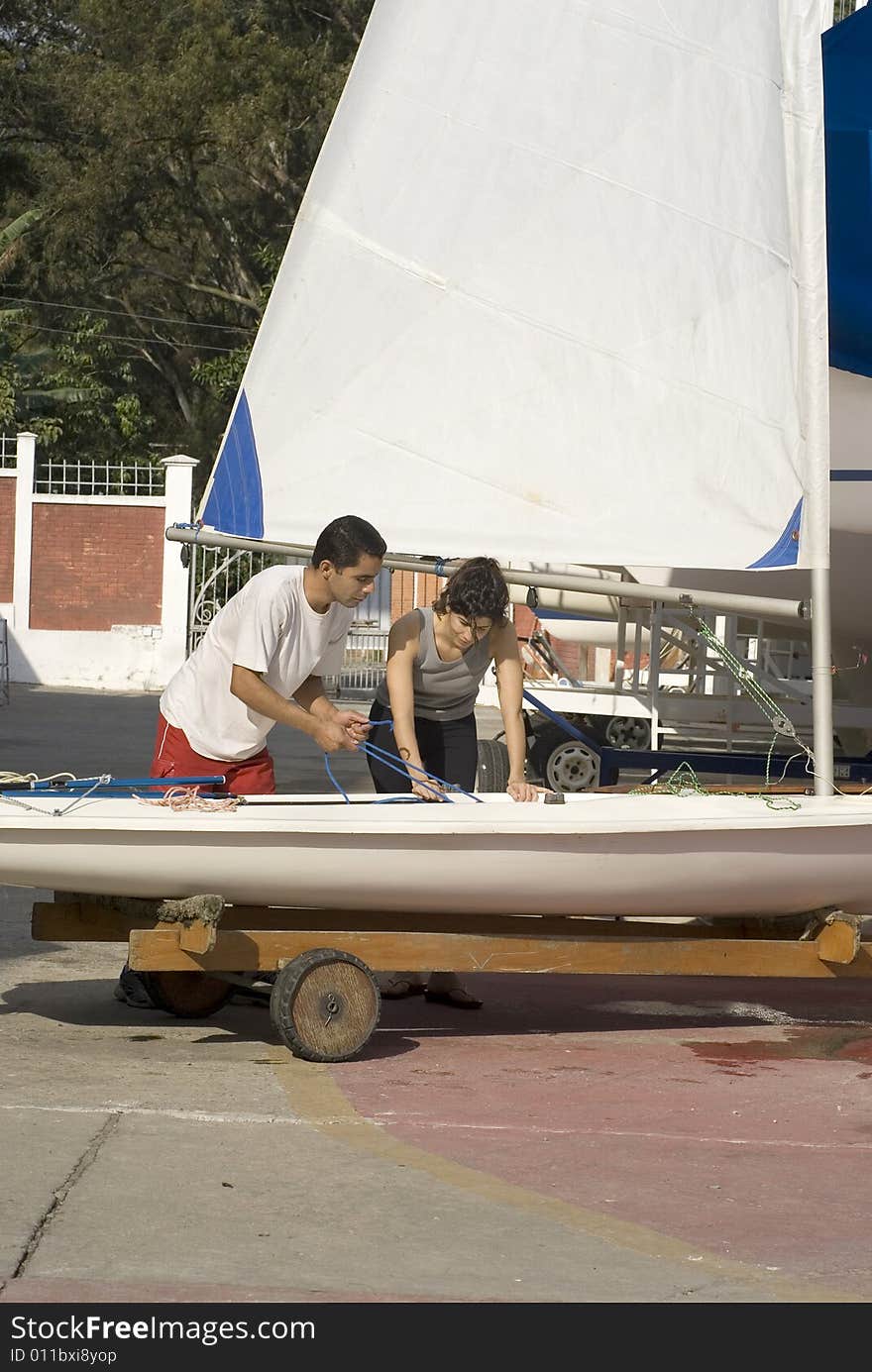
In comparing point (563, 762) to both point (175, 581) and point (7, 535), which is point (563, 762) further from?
point (7, 535)

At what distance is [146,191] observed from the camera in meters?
31.6

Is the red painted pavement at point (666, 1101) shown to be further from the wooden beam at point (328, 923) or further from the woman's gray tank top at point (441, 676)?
the woman's gray tank top at point (441, 676)

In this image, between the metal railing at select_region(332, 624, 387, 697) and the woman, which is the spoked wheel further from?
the metal railing at select_region(332, 624, 387, 697)

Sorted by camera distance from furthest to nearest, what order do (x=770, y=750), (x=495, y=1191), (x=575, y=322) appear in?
(x=770, y=750) → (x=575, y=322) → (x=495, y=1191)

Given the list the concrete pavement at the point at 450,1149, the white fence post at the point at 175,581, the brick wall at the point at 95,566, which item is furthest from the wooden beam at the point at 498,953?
the brick wall at the point at 95,566

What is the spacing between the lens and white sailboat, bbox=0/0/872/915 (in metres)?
5.67

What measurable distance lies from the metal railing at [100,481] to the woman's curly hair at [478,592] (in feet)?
57.7

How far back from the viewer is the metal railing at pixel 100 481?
23328 millimetres

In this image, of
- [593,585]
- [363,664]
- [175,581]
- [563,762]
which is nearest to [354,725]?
[593,585]

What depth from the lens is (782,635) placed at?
1166 cm

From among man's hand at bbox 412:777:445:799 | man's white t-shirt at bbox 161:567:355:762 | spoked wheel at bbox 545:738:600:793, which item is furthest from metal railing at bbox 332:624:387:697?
man's hand at bbox 412:777:445:799

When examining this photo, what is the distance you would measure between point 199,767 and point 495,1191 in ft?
6.76
